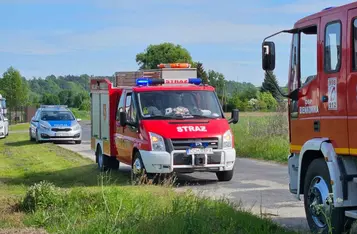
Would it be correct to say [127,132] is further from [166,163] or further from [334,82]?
[334,82]

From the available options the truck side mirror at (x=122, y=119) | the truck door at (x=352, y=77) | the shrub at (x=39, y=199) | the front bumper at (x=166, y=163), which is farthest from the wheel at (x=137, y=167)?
the truck door at (x=352, y=77)

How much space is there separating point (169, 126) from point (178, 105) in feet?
2.91

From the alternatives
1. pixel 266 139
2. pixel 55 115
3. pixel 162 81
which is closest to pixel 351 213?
pixel 162 81

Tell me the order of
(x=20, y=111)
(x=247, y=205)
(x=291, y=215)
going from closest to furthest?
(x=291, y=215) < (x=247, y=205) < (x=20, y=111)

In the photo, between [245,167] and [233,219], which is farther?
[245,167]

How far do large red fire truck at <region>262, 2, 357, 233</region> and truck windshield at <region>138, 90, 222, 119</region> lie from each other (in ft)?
17.5

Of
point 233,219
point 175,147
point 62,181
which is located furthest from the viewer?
point 62,181

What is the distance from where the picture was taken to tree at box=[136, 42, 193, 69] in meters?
73.4

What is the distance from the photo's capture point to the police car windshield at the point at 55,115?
31359mm

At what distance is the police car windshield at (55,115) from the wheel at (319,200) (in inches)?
933

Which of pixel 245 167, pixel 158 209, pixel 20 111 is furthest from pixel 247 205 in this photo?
pixel 20 111

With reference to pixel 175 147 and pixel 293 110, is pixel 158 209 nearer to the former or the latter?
pixel 293 110

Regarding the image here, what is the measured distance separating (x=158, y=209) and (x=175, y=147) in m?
4.56

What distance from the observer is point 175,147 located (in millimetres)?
13875
